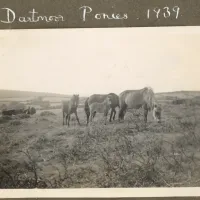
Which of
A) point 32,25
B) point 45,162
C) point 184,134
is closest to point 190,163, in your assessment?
point 184,134

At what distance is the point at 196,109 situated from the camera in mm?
613

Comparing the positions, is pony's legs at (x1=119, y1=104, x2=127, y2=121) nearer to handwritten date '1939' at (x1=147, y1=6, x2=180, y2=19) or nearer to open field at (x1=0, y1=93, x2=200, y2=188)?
open field at (x1=0, y1=93, x2=200, y2=188)

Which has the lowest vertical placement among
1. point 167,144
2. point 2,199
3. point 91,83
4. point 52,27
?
point 2,199

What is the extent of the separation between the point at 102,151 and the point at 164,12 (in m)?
0.29

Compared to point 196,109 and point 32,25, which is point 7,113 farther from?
point 196,109

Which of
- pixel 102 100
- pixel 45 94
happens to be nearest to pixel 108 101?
pixel 102 100

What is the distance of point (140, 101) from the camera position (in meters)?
0.62

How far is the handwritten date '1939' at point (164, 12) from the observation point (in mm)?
626

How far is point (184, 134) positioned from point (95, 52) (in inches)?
9.0

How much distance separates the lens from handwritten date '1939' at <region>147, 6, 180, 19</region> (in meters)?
0.63
